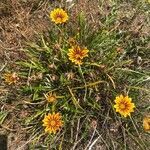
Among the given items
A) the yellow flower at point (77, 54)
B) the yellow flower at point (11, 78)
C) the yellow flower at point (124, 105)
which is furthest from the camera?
the yellow flower at point (11, 78)

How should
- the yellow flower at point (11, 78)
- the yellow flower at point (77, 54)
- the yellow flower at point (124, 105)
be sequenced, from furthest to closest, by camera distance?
the yellow flower at point (11, 78) < the yellow flower at point (77, 54) < the yellow flower at point (124, 105)

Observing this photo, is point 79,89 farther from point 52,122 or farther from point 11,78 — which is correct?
point 11,78

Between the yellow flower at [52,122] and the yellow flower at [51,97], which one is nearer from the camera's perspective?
the yellow flower at [52,122]

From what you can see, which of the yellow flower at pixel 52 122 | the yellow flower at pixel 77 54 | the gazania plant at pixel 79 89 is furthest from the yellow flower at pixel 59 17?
the yellow flower at pixel 52 122

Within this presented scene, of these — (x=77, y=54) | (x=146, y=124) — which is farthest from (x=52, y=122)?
(x=146, y=124)

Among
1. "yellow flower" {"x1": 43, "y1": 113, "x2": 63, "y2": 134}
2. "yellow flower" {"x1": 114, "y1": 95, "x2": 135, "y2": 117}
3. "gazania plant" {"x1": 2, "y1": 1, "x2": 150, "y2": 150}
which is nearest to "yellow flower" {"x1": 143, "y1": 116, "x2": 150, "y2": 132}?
"gazania plant" {"x1": 2, "y1": 1, "x2": 150, "y2": 150}

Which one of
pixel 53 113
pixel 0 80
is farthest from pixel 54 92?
pixel 0 80

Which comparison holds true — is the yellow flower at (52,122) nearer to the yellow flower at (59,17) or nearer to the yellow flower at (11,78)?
the yellow flower at (11,78)
